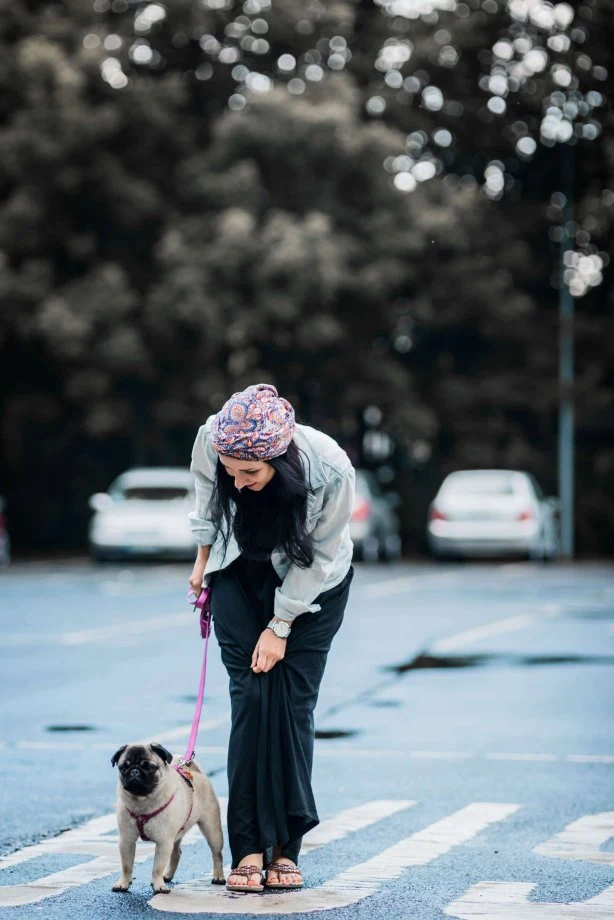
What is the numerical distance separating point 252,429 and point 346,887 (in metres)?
1.55

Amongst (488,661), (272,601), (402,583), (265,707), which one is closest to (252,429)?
(272,601)

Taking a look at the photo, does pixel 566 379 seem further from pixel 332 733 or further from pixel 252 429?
pixel 252 429

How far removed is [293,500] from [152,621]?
1171cm

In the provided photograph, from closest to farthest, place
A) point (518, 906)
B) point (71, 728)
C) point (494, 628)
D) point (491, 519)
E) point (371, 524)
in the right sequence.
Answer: point (518, 906) < point (71, 728) < point (494, 628) < point (491, 519) < point (371, 524)

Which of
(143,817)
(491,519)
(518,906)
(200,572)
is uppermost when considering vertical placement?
(200,572)

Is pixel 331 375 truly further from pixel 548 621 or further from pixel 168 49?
pixel 548 621

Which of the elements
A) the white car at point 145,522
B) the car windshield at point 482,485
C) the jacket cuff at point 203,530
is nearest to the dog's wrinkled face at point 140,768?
the jacket cuff at point 203,530

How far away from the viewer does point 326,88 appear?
30953 millimetres

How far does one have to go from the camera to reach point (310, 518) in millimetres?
5785

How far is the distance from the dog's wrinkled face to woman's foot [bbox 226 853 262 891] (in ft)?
1.37

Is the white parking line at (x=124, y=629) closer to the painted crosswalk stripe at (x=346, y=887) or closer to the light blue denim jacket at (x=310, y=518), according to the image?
the painted crosswalk stripe at (x=346, y=887)

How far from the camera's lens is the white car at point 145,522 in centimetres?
2725

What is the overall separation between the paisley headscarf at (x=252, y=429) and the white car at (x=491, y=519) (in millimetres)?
22895

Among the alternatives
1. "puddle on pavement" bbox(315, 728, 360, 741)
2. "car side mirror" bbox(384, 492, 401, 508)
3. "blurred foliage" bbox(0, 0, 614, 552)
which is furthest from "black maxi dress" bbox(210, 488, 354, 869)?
"car side mirror" bbox(384, 492, 401, 508)
